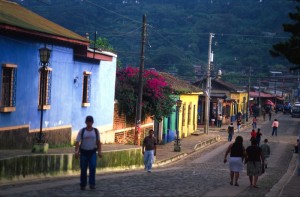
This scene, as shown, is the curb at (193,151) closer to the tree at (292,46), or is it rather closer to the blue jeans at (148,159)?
the blue jeans at (148,159)

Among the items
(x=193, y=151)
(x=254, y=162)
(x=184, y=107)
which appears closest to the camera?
(x=254, y=162)

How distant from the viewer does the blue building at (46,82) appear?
19422mm

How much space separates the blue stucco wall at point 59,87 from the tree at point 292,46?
836 centimetres

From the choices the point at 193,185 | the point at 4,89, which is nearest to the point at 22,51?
the point at 4,89

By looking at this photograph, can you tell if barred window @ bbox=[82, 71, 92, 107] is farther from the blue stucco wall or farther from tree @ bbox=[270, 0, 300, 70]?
tree @ bbox=[270, 0, 300, 70]

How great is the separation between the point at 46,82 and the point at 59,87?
3.90 ft

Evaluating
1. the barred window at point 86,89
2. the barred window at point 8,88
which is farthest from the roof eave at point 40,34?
the barred window at point 86,89

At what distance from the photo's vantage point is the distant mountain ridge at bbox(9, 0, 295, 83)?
9338cm

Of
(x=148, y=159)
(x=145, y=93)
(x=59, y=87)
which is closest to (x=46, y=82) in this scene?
(x=59, y=87)

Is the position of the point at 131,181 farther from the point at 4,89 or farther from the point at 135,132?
the point at 135,132

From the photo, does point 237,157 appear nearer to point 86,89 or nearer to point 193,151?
point 86,89

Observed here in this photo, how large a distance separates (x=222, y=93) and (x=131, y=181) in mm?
57882

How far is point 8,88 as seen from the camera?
64.8 feet

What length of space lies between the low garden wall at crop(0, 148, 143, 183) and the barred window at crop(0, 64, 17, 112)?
271cm
